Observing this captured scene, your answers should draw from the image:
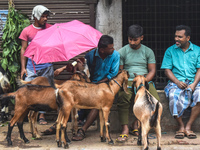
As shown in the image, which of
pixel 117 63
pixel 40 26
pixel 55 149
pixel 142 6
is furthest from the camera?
pixel 142 6

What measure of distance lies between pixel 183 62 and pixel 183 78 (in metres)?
0.32

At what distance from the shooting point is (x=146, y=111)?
555 centimetres

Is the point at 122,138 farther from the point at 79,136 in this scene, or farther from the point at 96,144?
the point at 79,136

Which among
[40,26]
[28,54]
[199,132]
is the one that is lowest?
[199,132]

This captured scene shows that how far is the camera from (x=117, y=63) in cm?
636

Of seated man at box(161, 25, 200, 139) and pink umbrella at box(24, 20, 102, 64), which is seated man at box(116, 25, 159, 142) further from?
pink umbrella at box(24, 20, 102, 64)

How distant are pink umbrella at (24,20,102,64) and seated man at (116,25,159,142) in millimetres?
674

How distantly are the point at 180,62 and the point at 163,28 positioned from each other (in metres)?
1.81

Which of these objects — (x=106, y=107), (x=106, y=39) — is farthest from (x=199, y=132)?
(x=106, y=39)

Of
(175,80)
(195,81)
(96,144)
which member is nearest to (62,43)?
(96,144)

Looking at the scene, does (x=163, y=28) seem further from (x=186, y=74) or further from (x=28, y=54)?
(x=28, y=54)

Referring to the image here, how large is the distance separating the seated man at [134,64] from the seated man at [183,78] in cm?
37

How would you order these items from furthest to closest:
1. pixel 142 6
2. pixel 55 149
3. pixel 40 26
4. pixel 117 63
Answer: pixel 142 6
pixel 40 26
pixel 117 63
pixel 55 149

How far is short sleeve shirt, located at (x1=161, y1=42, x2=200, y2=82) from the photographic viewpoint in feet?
21.8
